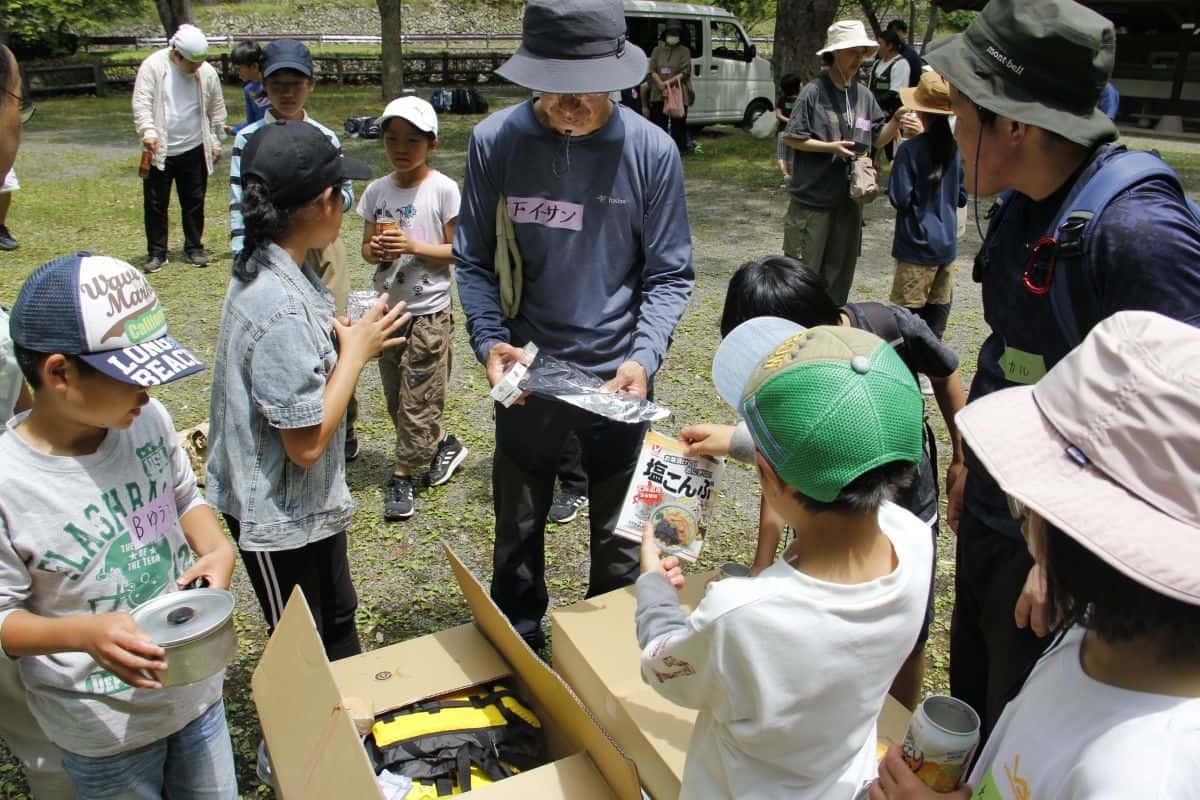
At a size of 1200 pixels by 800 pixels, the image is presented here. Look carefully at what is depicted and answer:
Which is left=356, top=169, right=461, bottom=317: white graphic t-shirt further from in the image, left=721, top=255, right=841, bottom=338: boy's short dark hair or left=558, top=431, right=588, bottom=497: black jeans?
left=721, top=255, right=841, bottom=338: boy's short dark hair

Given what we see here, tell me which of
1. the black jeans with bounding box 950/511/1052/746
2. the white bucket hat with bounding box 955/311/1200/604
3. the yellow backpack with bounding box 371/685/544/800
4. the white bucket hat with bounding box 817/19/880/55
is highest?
the white bucket hat with bounding box 817/19/880/55

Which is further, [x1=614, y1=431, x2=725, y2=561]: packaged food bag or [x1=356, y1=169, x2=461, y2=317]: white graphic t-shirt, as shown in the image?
[x1=356, y1=169, x2=461, y2=317]: white graphic t-shirt

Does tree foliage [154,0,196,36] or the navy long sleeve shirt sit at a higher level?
tree foliage [154,0,196,36]

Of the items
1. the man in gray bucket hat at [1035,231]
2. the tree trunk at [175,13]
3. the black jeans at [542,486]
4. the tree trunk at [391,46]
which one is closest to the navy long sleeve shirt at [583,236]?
the black jeans at [542,486]

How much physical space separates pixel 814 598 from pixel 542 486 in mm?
1456

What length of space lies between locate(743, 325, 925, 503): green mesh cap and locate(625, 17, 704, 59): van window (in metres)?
14.1

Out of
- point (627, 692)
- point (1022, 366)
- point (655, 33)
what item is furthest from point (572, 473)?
point (655, 33)

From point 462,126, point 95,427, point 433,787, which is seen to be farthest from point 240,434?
point 462,126

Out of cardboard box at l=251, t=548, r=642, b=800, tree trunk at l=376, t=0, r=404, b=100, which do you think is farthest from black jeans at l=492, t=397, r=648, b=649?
tree trunk at l=376, t=0, r=404, b=100

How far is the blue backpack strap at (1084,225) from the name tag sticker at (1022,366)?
0.34 ft

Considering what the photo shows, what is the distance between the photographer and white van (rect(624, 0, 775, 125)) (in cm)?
1481

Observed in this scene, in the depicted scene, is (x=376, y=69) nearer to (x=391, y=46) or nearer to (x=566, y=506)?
(x=391, y=46)

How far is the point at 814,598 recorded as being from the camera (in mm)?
1294

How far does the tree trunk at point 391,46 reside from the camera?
1702 cm
